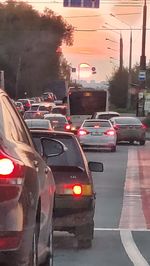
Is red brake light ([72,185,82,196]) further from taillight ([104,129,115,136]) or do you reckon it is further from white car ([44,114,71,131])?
white car ([44,114,71,131])

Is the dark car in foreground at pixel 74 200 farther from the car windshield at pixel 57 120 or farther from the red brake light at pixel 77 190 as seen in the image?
the car windshield at pixel 57 120

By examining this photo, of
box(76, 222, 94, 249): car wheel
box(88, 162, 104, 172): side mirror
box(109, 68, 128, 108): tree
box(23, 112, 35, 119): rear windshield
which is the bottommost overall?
box(109, 68, 128, 108): tree

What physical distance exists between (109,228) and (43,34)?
93366 mm

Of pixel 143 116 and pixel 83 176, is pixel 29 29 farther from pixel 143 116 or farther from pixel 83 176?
pixel 83 176

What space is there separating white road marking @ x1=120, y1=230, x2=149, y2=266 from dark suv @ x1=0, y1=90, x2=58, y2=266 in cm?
310

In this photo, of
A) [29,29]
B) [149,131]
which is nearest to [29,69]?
[29,29]

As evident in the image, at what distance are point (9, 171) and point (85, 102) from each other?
169 ft

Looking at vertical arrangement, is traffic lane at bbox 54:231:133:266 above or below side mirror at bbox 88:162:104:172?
below

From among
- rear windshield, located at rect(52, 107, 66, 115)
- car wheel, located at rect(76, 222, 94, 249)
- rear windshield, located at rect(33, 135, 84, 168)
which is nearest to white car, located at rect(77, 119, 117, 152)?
rear windshield, located at rect(52, 107, 66, 115)

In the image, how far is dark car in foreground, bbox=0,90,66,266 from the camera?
15.3 ft

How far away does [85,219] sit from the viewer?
9.70 meters

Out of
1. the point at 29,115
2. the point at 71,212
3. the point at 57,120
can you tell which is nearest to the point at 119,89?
the point at 29,115

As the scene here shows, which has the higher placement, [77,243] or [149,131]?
[77,243]

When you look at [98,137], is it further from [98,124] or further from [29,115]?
[29,115]
